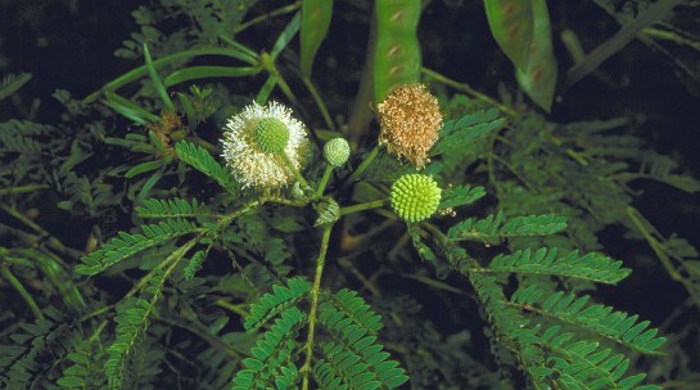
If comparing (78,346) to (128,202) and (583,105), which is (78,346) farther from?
(583,105)

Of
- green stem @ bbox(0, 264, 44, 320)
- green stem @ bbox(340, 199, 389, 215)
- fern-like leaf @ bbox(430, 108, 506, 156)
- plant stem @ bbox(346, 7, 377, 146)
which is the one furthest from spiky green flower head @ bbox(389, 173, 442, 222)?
green stem @ bbox(0, 264, 44, 320)

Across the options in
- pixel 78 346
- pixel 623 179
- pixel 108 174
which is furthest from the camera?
pixel 623 179

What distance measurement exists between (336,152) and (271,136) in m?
0.11

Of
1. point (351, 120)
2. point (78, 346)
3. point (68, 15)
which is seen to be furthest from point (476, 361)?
point (68, 15)

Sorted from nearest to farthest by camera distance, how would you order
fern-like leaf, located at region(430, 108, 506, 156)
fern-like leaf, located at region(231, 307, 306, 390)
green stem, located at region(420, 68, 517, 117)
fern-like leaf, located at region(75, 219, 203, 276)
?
fern-like leaf, located at region(231, 307, 306, 390)
fern-like leaf, located at region(75, 219, 203, 276)
fern-like leaf, located at region(430, 108, 506, 156)
green stem, located at region(420, 68, 517, 117)

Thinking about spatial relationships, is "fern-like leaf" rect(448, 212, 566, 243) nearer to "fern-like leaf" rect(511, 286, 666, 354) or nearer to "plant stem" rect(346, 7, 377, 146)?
"fern-like leaf" rect(511, 286, 666, 354)

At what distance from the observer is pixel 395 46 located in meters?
1.20

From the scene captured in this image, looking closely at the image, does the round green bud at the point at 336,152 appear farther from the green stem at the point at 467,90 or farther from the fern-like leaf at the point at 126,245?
the green stem at the point at 467,90

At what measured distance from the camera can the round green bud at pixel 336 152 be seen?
3.83 feet

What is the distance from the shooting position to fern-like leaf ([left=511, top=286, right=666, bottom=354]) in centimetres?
106

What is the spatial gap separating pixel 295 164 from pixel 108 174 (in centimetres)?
33

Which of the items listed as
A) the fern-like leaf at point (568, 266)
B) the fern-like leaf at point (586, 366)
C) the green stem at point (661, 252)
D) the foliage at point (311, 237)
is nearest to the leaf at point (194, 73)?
the foliage at point (311, 237)

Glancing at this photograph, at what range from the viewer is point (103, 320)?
4.33ft

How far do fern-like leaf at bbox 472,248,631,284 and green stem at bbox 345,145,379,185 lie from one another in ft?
0.81
